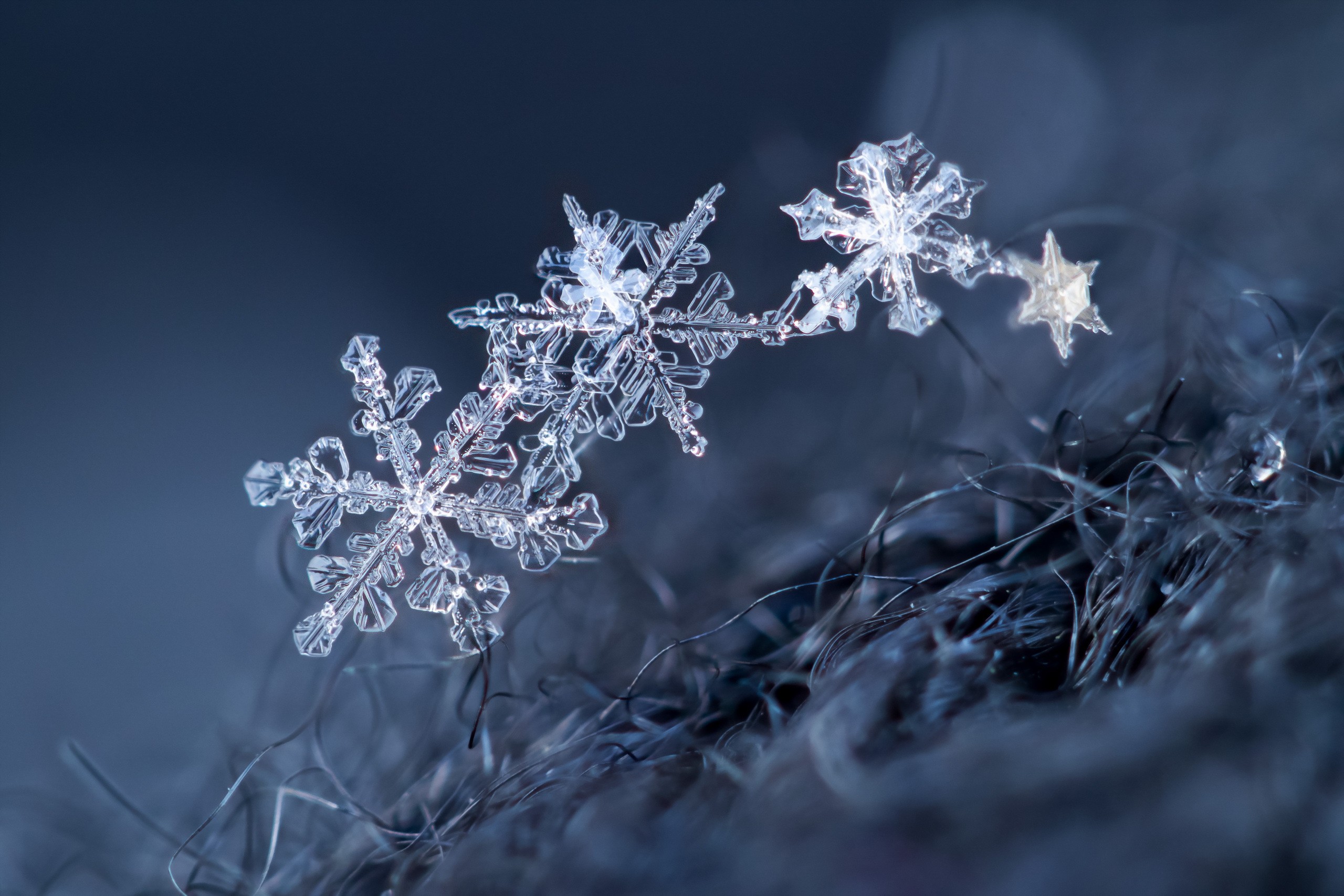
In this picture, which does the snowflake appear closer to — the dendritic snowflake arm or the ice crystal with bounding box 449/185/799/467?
the ice crystal with bounding box 449/185/799/467

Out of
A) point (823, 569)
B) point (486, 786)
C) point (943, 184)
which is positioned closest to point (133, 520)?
point (486, 786)

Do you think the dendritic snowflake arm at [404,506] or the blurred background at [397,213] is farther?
the blurred background at [397,213]

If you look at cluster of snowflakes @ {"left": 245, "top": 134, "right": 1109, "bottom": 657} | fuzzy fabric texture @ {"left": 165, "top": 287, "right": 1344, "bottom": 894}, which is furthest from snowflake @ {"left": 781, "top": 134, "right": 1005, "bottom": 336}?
fuzzy fabric texture @ {"left": 165, "top": 287, "right": 1344, "bottom": 894}

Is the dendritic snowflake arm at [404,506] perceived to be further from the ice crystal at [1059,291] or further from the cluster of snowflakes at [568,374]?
the ice crystal at [1059,291]

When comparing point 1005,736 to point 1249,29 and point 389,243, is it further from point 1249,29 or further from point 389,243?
point 1249,29

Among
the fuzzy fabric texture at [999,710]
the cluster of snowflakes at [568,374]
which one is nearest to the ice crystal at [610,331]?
the cluster of snowflakes at [568,374]
